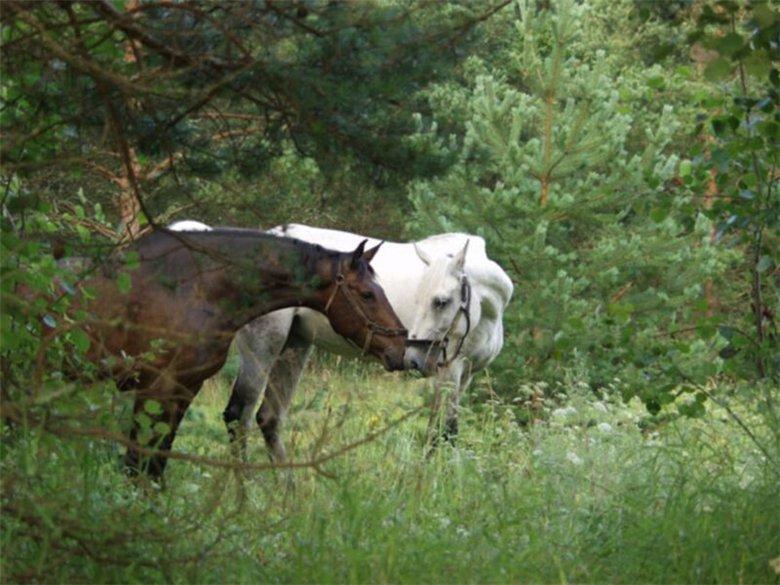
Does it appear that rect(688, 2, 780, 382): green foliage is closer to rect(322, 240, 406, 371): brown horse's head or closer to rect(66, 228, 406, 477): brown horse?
rect(66, 228, 406, 477): brown horse

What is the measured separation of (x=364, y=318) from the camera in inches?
361

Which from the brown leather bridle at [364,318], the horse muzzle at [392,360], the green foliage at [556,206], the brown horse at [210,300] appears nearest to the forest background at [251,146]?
the brown horse at [210,300]

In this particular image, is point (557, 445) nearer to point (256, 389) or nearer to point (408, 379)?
point (256, 389)

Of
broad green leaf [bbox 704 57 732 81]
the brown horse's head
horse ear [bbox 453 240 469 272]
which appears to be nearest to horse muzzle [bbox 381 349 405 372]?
the brown horse's head

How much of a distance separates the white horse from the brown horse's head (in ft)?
2.84

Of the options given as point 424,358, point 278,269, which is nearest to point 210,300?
point 278,269

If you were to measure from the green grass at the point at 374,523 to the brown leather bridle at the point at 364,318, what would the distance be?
5.67 ft

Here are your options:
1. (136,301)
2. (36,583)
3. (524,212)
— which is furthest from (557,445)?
(524,212)

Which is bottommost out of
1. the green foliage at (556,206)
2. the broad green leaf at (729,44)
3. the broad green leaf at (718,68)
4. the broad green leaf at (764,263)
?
the broad green leaf at (764,263)

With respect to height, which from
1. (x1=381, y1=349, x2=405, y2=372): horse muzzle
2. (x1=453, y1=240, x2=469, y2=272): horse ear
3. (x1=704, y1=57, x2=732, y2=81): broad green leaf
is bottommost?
(x1=381, y1=349, x2=405, y2=372): horse muzzle

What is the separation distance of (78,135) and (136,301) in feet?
10.9

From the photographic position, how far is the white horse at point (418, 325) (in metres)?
10.5

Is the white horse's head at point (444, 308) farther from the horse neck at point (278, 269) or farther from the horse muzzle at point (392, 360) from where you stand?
the horse neck at point (278, 269)

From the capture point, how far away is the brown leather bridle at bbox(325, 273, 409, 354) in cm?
893
